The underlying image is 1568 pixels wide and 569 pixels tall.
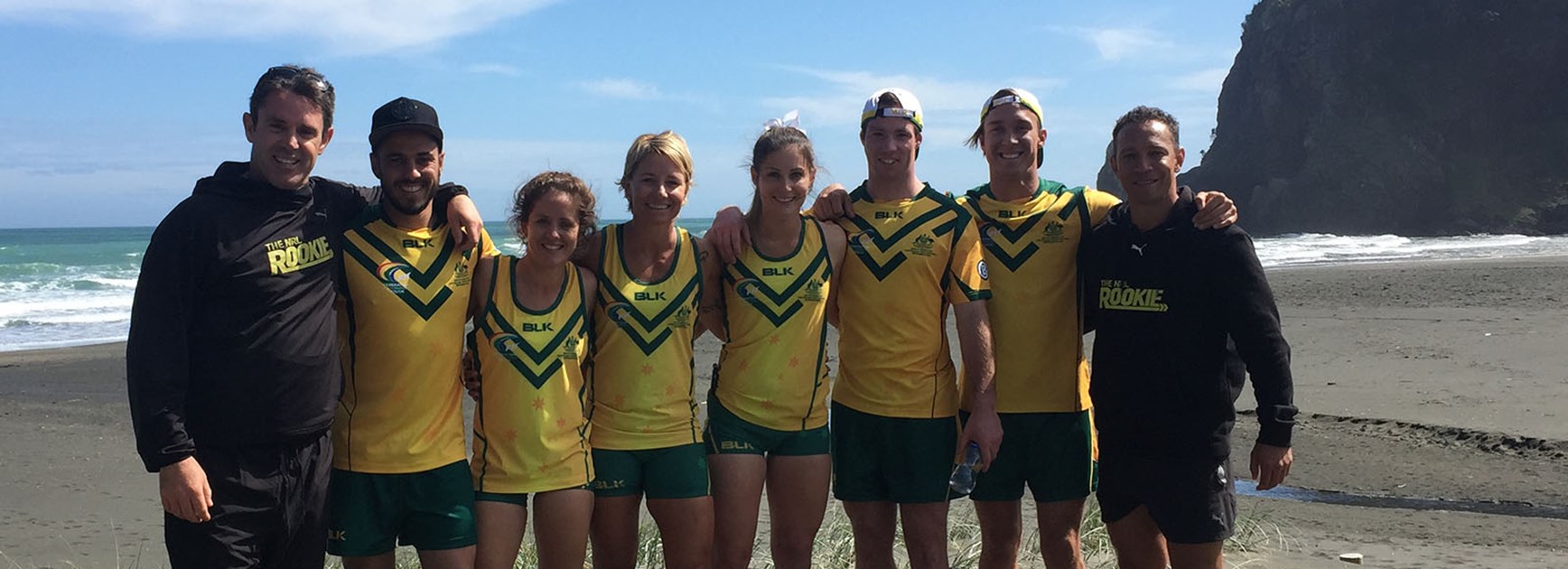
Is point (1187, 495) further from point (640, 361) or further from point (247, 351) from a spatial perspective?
point (247, 351)

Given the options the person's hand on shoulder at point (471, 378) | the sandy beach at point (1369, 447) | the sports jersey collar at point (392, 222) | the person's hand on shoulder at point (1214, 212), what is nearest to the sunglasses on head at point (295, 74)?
the sports jersey collar at point (392, 222)

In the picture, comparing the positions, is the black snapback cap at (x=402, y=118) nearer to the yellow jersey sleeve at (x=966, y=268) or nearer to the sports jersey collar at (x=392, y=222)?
the sports jersey collar at (x=392, y=222)

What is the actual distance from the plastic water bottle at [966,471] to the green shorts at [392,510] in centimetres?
180

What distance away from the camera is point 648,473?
14.5 feet

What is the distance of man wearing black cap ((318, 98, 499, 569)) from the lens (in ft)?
13.6

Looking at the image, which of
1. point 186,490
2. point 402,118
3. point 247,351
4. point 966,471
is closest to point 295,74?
point 402,118

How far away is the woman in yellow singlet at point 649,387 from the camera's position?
4.39 meters

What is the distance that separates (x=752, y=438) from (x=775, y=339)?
1.26ft

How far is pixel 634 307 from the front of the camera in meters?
4.44

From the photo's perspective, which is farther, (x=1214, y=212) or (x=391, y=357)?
(x=1214, y=212)

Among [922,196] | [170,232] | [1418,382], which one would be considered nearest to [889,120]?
[922,196]

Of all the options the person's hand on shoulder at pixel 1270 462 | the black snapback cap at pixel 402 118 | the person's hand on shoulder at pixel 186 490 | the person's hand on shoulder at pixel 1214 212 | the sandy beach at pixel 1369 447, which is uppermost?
the black snapback cap at pixel 402 118

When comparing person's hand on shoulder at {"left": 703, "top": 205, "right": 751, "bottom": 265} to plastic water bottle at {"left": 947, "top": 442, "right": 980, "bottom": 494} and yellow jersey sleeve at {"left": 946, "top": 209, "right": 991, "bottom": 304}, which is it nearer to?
yellow jersey sleeve at {"left": 946, "top": 209, "right": 991, "bottom": 304}

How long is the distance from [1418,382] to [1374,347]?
255cm
